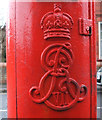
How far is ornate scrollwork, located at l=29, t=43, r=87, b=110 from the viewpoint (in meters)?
1.08

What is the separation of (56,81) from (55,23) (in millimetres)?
381

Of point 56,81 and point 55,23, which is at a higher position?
point 55,23

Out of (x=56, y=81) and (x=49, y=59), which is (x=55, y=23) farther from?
(x=56, y=81)

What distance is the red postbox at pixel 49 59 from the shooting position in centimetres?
109

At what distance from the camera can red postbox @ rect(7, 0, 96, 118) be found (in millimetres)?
1092

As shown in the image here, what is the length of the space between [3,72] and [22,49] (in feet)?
23.6

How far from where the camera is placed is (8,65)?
1.21 meters

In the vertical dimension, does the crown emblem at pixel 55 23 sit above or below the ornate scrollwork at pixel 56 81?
above

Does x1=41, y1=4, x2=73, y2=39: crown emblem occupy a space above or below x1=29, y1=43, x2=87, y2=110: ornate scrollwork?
above

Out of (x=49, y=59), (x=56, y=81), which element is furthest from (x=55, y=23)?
(x=56, y=81)

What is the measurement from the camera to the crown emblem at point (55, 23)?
109 centimetres

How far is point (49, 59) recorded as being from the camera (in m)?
Answer: 1.10

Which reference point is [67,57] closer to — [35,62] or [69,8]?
[35,62]

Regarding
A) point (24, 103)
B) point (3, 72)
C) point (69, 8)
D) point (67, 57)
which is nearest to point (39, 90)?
point (24, 103)
